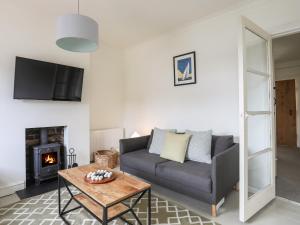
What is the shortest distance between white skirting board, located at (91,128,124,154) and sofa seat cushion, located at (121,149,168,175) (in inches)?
42.9

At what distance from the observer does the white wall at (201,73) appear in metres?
2.65

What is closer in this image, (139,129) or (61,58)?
(61,58)

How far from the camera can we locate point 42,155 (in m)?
3.05

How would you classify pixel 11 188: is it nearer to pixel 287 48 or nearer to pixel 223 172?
pixel 223 172

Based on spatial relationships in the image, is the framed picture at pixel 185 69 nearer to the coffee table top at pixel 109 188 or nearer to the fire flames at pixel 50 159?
the coffee table top at pixel 109 188

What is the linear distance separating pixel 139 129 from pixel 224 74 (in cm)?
226

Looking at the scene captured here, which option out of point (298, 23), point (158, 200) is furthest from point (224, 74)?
point (158, 200)

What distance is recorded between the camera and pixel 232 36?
9.44 feet

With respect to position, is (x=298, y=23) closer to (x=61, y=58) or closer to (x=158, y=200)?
(x=158, y=200)

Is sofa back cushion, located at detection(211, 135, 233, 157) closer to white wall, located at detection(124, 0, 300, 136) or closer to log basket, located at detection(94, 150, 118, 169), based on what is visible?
white wall, located at detection(124, 0, 300, 136)

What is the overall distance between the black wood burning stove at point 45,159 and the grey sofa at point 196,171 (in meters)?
1.10

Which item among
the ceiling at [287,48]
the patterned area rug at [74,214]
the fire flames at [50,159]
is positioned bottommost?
the patterned area rug at [74,214]

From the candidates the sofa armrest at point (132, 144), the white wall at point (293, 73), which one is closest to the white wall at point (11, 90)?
the sofa armrest at point (132, 144)

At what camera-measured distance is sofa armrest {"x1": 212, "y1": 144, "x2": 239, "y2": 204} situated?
6.76 ft
